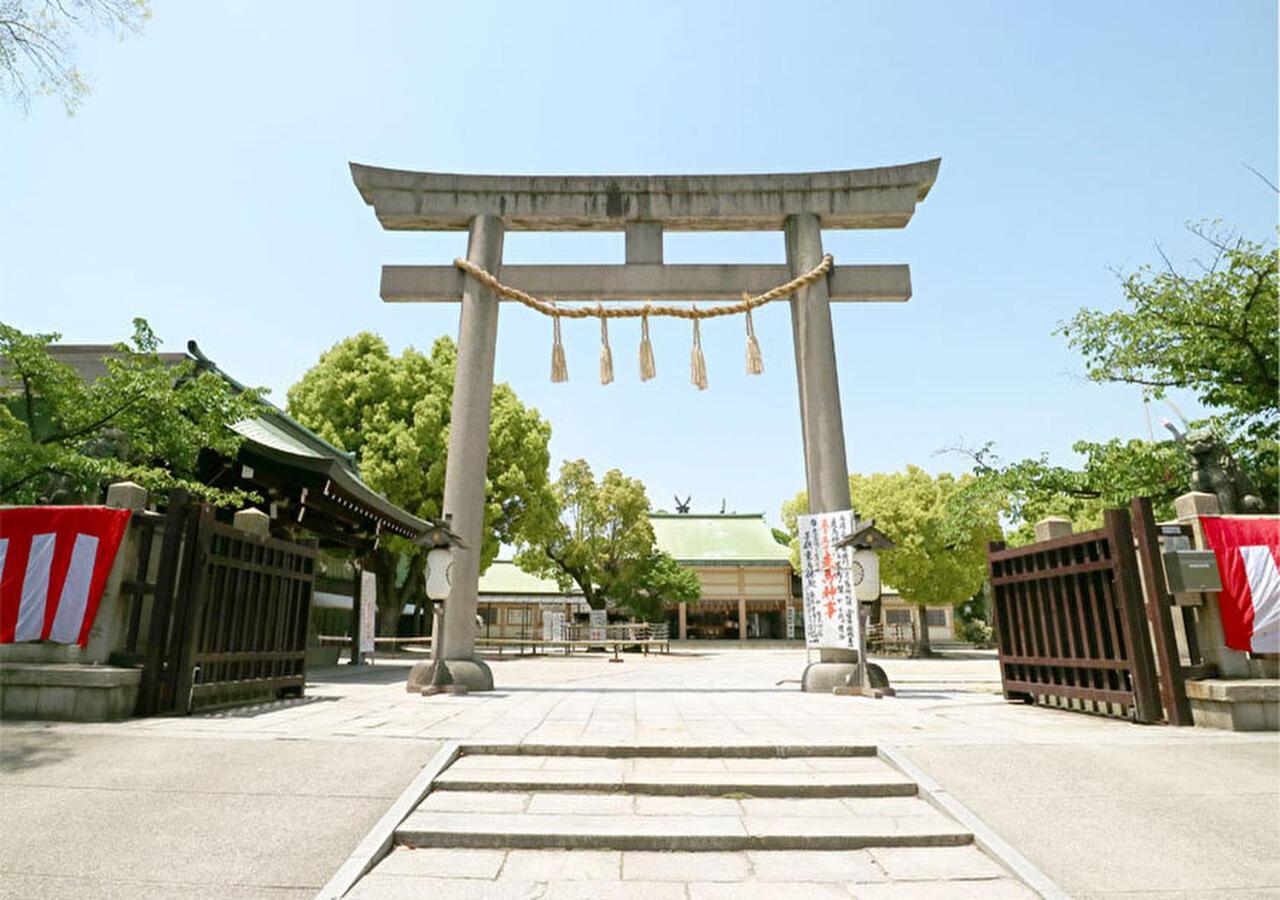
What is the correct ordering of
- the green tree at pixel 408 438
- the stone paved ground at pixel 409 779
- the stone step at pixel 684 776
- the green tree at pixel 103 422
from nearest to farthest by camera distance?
1. the stone paved ground at pixel 409 779
2. the stone step at pixel 684 776
3. the green tree at pixel 103 422
4. the green tree at pixel 408 438

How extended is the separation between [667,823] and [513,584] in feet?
109

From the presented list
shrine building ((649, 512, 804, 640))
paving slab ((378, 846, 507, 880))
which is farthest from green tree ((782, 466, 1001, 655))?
paving slab ((378, 846, 507, 880))

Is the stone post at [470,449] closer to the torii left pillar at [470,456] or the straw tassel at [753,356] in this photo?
the torii left pillar at [470,456]

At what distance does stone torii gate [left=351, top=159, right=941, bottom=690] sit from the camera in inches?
374

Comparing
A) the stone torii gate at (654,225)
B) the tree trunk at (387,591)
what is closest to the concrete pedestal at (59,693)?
the stone torii gate at (654,225)

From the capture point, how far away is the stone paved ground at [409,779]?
322cm

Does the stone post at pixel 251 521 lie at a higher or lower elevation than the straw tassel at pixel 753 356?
lower

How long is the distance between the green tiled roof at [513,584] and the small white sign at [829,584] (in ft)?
84.8

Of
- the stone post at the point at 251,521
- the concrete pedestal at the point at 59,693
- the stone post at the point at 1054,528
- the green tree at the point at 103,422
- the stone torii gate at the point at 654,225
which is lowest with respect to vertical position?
the concrete pedestal at the point at 59,693

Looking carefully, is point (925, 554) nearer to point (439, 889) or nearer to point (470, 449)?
point (470, 449)

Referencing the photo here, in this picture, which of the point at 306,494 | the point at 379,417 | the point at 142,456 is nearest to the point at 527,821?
the point at 142,456

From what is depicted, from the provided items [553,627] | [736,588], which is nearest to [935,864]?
[553,627]

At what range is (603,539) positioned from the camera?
28.0 metres

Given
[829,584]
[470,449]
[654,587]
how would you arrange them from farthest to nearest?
[654,587] < [470,449] < [829,584]
